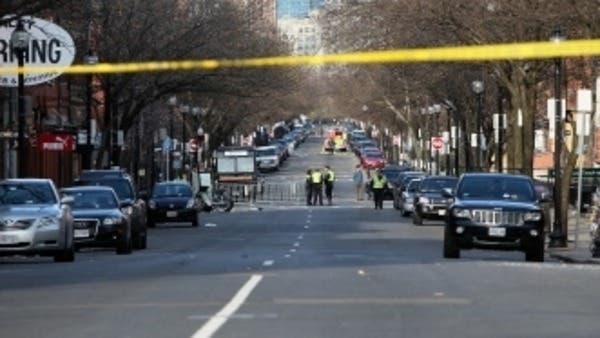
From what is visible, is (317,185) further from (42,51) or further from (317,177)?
(42,51)

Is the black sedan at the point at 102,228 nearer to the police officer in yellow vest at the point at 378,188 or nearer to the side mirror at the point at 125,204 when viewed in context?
the side mirror at the point at 125,204

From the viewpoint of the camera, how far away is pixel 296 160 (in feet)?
550

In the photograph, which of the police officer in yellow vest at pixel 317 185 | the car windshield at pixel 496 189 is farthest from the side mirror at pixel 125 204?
the police officer in yellow vest at pixel 317 185

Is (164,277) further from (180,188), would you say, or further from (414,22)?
(180,188)

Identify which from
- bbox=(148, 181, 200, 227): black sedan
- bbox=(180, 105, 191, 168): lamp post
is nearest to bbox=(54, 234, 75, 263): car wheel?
bbox=(148, 181, 200, 227): black sedan

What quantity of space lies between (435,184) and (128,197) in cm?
1721

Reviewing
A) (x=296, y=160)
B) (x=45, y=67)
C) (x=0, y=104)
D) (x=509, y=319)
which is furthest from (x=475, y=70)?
(x=296, y=160)

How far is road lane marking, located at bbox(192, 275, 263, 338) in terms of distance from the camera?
15.8 m

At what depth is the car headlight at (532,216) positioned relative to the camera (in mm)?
31891

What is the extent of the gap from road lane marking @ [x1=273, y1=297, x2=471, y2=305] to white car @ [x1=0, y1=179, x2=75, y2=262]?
1169 centimetres

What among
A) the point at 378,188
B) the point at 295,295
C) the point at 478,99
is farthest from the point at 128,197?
the point at 378,188

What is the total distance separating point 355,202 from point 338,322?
72607 millimetres

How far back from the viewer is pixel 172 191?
56250 millimetres

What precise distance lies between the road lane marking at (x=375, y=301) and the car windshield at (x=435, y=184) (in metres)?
35.1
